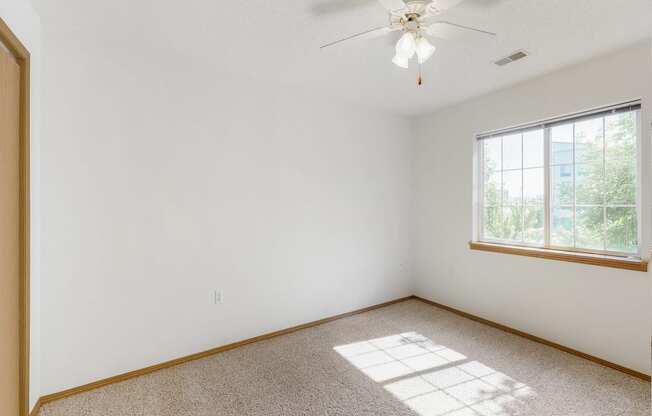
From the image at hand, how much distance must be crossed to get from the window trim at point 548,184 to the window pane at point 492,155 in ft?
0.13

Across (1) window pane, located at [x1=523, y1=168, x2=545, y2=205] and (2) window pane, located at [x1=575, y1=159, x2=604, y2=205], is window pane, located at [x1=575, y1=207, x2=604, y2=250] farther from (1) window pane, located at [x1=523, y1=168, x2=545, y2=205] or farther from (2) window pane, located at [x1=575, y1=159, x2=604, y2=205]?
(1) window pane, located at [x1=523, y1=168, x2=545, y2=205]

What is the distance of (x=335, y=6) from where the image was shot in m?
1.87

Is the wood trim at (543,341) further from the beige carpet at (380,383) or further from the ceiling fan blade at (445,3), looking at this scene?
the ceiling fan blade at (445,3)

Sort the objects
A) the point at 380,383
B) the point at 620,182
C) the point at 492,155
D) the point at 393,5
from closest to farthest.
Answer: the point at 393,5, the point at 380,383, the point at 620,182, the point at 492,155

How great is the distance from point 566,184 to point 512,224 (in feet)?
2.08

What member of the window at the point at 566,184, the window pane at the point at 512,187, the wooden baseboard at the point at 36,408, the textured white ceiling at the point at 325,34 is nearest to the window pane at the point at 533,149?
the window at the point at 566,184

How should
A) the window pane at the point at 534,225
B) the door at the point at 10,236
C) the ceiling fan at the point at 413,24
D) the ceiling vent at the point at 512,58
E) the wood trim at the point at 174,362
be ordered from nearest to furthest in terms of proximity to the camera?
the door at the point at 10,236
the ceiling fan at the point at 413,24
the wood trim at the point at 174,362
the ceiling vent at the point at 512,58
the window pane at the point at 534,225

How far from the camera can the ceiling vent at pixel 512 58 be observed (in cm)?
247

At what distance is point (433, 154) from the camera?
4.02m

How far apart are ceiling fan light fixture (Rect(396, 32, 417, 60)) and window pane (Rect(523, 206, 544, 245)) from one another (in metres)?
2.14

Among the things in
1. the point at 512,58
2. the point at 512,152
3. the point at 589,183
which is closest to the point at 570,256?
the point at 589,183

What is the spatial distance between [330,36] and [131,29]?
133cm

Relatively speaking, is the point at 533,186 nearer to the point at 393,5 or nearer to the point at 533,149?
the point at 533,149

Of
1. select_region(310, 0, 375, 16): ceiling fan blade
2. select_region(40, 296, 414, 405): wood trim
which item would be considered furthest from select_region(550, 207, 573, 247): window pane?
select_region(310, 0, 375, 16): ceiling fan blade
